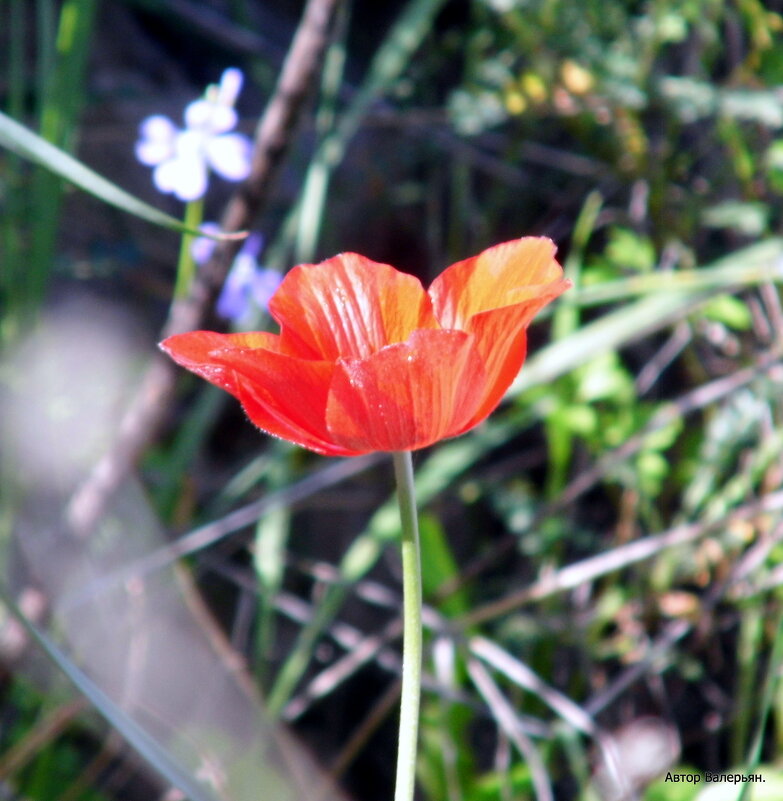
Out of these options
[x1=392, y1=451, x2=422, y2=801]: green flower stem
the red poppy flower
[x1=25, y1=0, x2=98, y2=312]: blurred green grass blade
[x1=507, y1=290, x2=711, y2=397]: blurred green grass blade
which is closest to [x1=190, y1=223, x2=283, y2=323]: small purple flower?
[x1=25, y1=0, x2=98, y2=312]: blurred green grass blade

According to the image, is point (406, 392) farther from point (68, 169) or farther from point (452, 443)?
point (452, 443)

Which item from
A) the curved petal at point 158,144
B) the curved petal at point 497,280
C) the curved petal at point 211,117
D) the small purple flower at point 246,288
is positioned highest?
the curved petal at point 158,144

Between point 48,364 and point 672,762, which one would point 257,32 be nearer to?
point 48,364

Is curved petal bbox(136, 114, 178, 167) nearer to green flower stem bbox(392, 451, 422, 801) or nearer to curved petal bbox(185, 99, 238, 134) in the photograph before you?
curved petal bbox(185, 99, 238, 134)

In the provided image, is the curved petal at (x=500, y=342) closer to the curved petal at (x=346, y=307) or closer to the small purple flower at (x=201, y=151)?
the curved petal at (x=346, y=307)

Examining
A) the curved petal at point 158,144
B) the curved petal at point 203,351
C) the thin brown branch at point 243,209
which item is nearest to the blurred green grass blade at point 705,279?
the thin brown branch at point 243,209

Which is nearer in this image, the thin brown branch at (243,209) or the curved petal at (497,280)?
the curved petal at (497,280)
